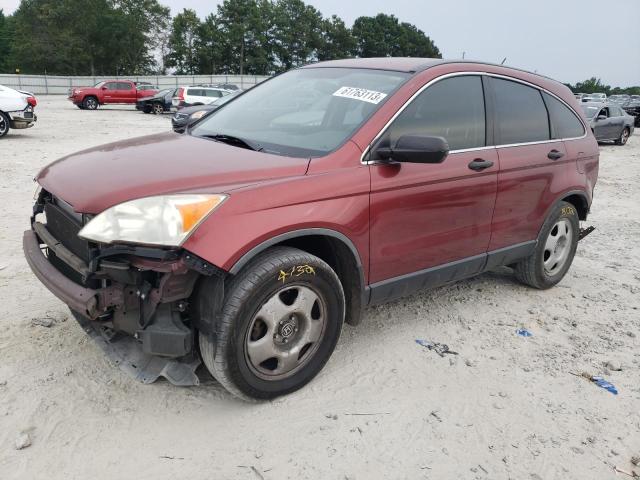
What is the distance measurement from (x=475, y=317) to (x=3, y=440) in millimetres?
3142

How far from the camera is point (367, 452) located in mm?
2605

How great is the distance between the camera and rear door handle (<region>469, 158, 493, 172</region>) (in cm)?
362

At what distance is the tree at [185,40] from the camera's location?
72000 mm

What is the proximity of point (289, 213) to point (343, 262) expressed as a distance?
1.79 ft

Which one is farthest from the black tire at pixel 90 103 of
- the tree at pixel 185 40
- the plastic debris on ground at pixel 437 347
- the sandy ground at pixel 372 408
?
the tree at pixel 185 40

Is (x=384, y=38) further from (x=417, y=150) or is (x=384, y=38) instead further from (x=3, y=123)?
(x=417, y=150)

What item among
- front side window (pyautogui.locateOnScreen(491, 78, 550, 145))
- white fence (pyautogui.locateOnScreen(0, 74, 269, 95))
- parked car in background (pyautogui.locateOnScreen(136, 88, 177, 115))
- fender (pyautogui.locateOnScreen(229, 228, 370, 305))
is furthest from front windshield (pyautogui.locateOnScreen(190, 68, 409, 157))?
white fence (pyautogui.locateOnScreen(0, 74, 269, 95))

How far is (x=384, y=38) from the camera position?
9681cm

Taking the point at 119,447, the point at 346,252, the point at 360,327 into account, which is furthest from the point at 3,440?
the point at 360,327

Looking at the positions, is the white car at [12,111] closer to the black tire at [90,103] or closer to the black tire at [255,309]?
the black tire at [255,309]

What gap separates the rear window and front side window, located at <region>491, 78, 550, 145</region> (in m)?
0.10

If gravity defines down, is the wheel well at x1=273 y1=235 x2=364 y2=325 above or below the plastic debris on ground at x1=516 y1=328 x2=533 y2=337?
above

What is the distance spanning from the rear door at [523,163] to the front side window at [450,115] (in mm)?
209

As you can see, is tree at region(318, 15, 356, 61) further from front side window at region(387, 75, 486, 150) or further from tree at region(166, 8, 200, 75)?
front side window at region(387, 75, 486, 150)
